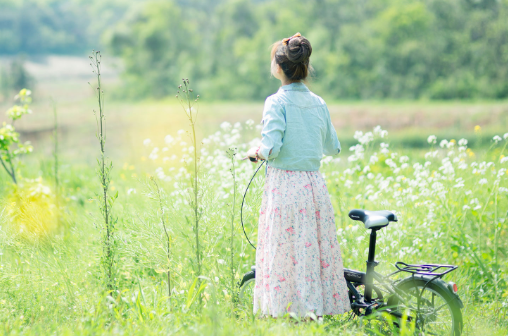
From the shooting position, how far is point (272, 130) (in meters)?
2.52

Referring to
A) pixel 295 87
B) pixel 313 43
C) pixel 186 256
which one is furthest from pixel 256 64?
pixel 295 87

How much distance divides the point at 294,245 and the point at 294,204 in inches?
8.9

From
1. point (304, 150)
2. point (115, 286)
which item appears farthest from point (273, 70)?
point (115, 286)

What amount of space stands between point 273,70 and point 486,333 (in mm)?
1879

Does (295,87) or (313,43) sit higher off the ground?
(313,43)

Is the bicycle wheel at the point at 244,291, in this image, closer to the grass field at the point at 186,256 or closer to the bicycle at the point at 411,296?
the grass field at the point at 186,256

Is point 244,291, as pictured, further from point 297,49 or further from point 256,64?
point 256,64

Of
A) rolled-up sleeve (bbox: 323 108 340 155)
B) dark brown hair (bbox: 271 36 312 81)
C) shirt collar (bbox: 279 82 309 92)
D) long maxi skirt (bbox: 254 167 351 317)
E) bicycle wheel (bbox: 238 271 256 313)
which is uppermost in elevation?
dark brown hair (bbox: 271 36 312 81)

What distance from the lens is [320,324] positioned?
8.23ft

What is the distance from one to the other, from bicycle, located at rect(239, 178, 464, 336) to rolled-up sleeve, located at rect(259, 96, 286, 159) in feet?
2.12

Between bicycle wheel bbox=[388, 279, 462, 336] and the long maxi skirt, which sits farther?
the long maxi skirt

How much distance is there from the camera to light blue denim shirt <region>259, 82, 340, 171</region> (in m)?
2.55

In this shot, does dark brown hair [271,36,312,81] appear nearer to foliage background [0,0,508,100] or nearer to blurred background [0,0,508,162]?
blurred background [0,0,508,162]

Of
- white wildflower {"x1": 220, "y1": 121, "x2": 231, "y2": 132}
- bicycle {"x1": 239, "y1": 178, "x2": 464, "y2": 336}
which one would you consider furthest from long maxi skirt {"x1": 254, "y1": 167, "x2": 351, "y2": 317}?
white wildflower {"x1": 220, "y1": 121, "x2": 231, "y2": 132}
